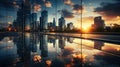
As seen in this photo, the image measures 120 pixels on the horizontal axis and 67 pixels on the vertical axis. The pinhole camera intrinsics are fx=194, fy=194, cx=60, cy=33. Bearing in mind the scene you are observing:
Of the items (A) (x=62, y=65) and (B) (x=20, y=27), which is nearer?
(A) (x=62, y=65)

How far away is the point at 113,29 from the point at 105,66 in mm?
22544

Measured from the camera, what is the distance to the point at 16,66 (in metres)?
5.21

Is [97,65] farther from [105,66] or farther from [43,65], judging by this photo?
[43,65]

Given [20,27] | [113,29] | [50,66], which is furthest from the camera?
[20,27]

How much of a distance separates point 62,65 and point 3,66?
163 centimetres

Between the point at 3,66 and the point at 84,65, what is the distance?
2.24 m

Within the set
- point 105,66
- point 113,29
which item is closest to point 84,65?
point 105,66

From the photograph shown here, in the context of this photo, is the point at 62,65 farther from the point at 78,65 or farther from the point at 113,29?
the point at 113,29

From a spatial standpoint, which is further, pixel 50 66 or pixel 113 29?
pixel 113 29

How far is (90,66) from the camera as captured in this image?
5281mm

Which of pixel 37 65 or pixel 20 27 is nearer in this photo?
pixel 37 65

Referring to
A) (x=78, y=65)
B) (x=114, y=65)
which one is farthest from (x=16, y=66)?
(x=114, y=65)

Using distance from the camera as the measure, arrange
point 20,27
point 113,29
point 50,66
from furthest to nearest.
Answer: point 20,27 < point 113,29 < point 50,66

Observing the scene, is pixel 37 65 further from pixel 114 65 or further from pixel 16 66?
pixel 114 65
